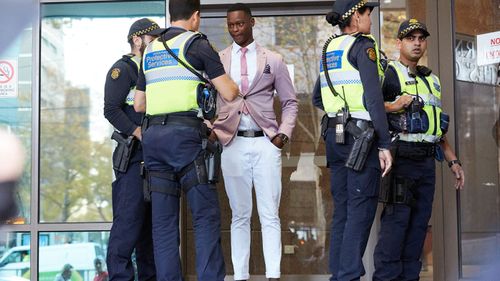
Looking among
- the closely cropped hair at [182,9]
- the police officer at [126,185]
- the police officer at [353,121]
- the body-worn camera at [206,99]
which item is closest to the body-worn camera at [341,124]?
the police officer at [353,121]

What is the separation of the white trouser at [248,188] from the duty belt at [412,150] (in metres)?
0.82

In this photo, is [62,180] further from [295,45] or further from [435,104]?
[435,104]

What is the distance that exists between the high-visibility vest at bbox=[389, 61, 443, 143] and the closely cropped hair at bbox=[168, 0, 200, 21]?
1.46 metres

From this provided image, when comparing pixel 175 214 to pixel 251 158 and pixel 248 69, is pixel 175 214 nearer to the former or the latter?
pixel 251 158

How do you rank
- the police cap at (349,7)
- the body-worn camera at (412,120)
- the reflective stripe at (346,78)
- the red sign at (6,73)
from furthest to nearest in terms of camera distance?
1. the red sign at (6,73)
2. the body-worn camera at (412,120)
3. the police cap at (349,7)
4. the reflective stripe at (346,78)

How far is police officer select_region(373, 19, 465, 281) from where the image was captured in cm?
546

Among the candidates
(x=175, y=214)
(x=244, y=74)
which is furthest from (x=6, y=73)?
(x=175, y=214)

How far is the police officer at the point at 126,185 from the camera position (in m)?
5.46

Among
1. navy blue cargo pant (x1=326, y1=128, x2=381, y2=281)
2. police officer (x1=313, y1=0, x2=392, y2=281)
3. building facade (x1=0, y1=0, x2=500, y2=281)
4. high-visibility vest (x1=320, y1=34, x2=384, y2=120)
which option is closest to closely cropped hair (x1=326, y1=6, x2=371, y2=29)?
police officer (x1=313, y1=0, x2=392, y2=281)

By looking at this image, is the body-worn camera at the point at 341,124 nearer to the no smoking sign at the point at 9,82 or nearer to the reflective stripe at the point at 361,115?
the reflective stripe at the point at 361,115

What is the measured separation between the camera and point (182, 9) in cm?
495

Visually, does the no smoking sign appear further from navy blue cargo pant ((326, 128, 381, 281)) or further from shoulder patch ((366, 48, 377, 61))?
shoulder patch ((366, 48, 377, 61))

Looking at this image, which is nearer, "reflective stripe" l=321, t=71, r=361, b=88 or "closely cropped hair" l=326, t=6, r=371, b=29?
"reflective stripe" l=321, t=71, r=361, b=88

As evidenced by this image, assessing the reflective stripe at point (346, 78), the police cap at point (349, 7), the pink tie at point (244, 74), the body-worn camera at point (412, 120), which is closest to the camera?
the reflective stripe at point (346, 78)
